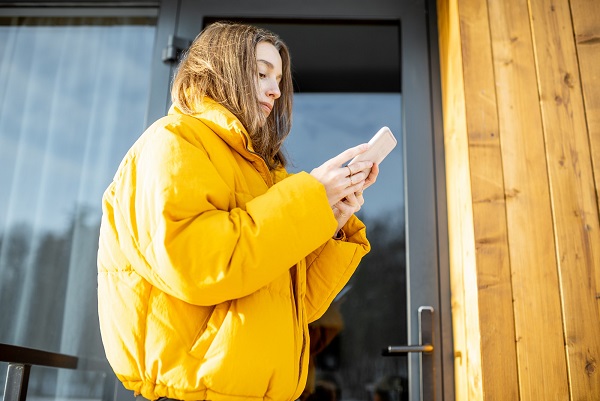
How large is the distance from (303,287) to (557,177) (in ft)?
3.18

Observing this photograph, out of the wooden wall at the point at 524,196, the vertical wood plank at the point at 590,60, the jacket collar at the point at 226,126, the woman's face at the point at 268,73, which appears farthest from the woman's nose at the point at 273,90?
the vertical wood plank at the point at 590,60

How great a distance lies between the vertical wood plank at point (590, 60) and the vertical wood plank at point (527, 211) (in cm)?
15

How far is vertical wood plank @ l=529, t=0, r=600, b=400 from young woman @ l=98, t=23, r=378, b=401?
82 centimetres

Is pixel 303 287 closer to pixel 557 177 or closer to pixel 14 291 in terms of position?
pixel 557 177

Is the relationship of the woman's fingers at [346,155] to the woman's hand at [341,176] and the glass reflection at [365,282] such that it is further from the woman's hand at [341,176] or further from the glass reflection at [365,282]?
the glass reflection at [365,282]

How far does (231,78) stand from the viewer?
1.43m

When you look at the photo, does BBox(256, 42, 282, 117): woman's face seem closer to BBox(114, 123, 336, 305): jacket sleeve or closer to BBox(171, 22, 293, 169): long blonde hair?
BBox(171, 22, 293, 169): long blonde hair

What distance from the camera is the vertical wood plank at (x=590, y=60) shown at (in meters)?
1.90

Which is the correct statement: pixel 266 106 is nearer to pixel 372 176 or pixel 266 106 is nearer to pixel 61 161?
pixel 372 176

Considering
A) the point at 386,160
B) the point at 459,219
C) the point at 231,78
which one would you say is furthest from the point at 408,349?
the point at 231,78

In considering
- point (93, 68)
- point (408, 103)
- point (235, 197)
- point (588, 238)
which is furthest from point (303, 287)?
point (93, 68)

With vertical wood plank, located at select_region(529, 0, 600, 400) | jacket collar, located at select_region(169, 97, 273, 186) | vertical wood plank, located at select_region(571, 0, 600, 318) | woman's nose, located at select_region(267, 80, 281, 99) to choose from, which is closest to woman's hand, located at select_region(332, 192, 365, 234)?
jacket collar, located at select_region(169, 97, 273, 186)

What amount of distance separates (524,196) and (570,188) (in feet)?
0.45

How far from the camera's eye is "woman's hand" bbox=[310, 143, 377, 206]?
1.26 m
